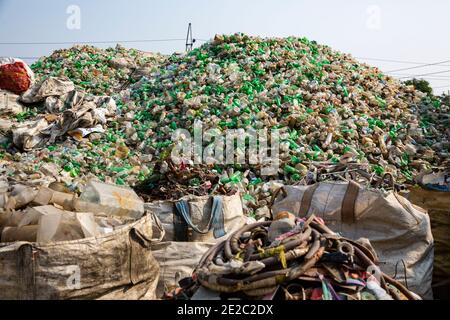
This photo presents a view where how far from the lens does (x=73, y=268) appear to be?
2.56 metres

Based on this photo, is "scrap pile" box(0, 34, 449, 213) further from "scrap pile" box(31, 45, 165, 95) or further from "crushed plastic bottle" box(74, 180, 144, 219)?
"crushed plastic bottle" box(74, 180, 144, 219)

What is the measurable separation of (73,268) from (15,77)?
379 inches

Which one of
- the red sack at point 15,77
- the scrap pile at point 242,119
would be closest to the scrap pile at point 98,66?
the scrap pile at point 242,119

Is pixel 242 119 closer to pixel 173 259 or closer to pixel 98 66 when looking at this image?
pixel 173 259

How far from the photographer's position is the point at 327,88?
980cm

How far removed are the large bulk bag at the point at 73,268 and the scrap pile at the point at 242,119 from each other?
2.49 metres

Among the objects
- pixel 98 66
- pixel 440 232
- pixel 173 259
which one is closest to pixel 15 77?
pixel 98 66

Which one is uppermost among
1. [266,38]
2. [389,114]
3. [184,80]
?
[266,38]

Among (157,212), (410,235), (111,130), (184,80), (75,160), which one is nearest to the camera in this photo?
(410,235)

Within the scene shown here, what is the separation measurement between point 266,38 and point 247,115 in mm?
3975

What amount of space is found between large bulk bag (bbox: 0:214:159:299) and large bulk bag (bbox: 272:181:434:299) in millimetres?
1440

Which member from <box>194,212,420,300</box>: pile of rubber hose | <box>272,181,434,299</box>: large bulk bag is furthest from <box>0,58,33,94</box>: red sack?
<box>194,212,420,300</box>: pile of rubber hose

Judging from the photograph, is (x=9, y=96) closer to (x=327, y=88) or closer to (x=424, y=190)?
(x=327, y=88)
